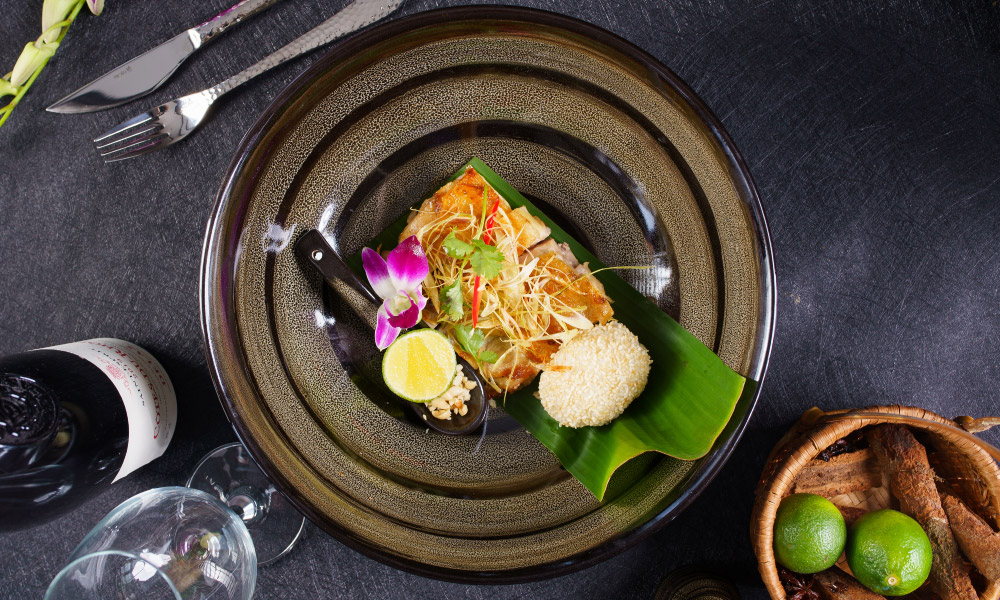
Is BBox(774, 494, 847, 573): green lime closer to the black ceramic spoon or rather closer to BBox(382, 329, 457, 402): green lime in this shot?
the black ceramic spoon

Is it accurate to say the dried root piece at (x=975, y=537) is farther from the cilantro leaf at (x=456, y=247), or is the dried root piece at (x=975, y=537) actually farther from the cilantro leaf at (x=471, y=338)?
the cilantro leaf at (x=456, y=247)

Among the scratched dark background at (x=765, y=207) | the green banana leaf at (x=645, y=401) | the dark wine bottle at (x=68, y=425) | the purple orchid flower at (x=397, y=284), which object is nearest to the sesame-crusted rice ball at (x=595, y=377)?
the green banana leaf at (x=645, y=401)

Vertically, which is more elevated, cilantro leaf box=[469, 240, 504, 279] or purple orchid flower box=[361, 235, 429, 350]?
cilantro leaf box=[469, 240, 504, 279]

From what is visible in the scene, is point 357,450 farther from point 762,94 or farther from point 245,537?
point 762,94

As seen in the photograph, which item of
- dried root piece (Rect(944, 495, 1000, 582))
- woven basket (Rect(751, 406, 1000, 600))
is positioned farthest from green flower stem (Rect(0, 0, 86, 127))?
dried root piece (Rect(944, 495, 1000, 582))

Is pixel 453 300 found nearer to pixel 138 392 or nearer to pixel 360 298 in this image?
pixel 360 298

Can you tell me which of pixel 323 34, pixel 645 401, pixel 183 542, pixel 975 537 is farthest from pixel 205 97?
A: pixel 975 537
